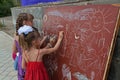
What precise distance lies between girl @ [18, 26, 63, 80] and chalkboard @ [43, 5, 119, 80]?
0.59ft

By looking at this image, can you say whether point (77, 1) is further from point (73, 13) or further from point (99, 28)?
point (99, 28)

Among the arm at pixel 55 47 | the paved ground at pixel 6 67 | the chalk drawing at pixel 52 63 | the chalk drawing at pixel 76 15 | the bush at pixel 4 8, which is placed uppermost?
the chalk drawing at pixel 76 15

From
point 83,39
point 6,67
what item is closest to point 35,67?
point 83,39

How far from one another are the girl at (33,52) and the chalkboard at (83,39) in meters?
0.18

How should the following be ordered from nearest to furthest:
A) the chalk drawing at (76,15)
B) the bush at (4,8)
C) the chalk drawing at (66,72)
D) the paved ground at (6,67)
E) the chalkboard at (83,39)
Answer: the chalkboard at (83,39) < the chalk drawing at (76,15) < the chalk drawing at (66,72) < the paved ground at (6,67) < the bush at (4,8)

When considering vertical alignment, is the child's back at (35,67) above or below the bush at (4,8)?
above

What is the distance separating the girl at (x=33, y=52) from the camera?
332 cm

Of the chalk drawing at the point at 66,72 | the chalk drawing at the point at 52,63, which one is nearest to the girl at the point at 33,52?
the chalk drawing at the point at 52,63

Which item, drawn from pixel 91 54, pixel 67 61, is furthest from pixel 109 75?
pixel 67 61

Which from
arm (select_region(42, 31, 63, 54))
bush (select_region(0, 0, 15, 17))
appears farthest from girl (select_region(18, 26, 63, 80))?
bush (select_region(0, 0, 15, 17))

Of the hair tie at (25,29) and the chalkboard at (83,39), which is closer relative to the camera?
the chalkboard at (83,39)

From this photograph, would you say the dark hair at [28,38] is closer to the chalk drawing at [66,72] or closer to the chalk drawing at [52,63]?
the chalk drawing at [52,63]

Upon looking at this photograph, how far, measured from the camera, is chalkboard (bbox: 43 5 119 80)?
2.44 m

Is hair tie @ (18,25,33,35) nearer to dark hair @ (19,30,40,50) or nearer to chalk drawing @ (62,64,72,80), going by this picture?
dark hair @ (19,30,40,50)
